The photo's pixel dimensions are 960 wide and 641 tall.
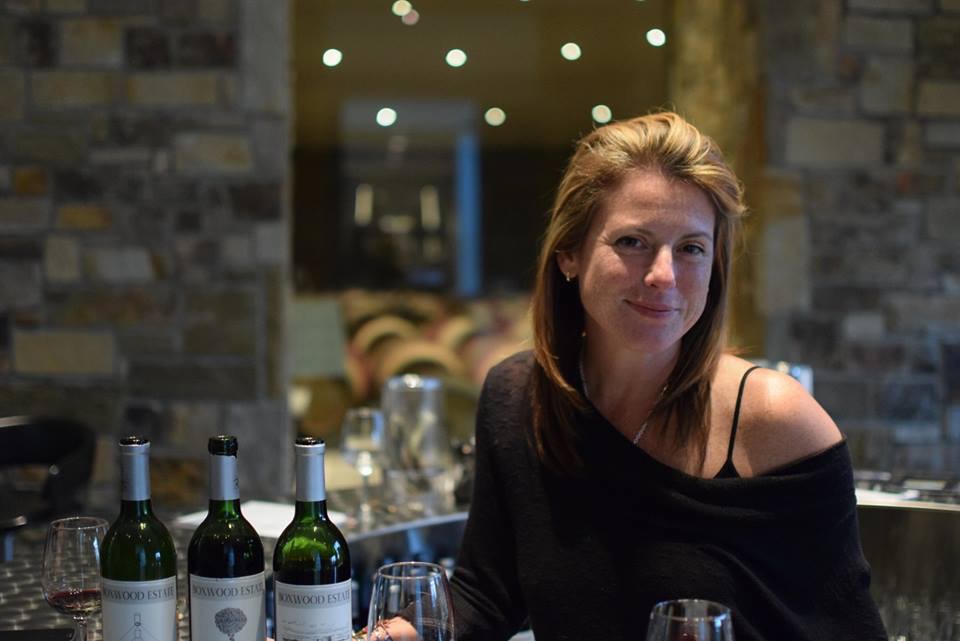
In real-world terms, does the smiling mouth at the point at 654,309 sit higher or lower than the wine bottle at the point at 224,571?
higher

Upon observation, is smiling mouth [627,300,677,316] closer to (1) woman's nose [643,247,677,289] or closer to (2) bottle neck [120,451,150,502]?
(1) woman's nose [643,247,677,289]

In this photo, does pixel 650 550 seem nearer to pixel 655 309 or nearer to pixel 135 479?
pixel 655 309

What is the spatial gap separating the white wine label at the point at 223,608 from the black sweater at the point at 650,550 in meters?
0.57

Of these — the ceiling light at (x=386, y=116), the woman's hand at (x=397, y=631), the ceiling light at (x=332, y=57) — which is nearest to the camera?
the woman's hand at (x=397, y=631)

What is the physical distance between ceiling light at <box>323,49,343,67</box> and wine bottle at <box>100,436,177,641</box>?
353 centimetres

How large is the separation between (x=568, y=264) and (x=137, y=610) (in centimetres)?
85

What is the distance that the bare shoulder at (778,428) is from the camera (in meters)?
1.53

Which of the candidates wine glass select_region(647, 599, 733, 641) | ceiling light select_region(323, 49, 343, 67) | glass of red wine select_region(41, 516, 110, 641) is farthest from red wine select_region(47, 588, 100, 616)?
ceiling light select_region(323, 49, 343, 67)

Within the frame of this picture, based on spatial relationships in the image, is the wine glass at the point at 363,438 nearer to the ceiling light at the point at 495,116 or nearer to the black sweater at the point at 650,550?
the black sweater at the point at 650,550

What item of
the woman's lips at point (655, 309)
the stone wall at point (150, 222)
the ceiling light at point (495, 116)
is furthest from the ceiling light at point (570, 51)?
the woman's lips at point (655, 309)

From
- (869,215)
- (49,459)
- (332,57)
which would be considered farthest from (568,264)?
(332,57)

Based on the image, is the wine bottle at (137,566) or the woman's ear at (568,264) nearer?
the wine bottle at (137,566)

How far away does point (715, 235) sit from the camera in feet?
5.31

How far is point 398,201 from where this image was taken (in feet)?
15.2
